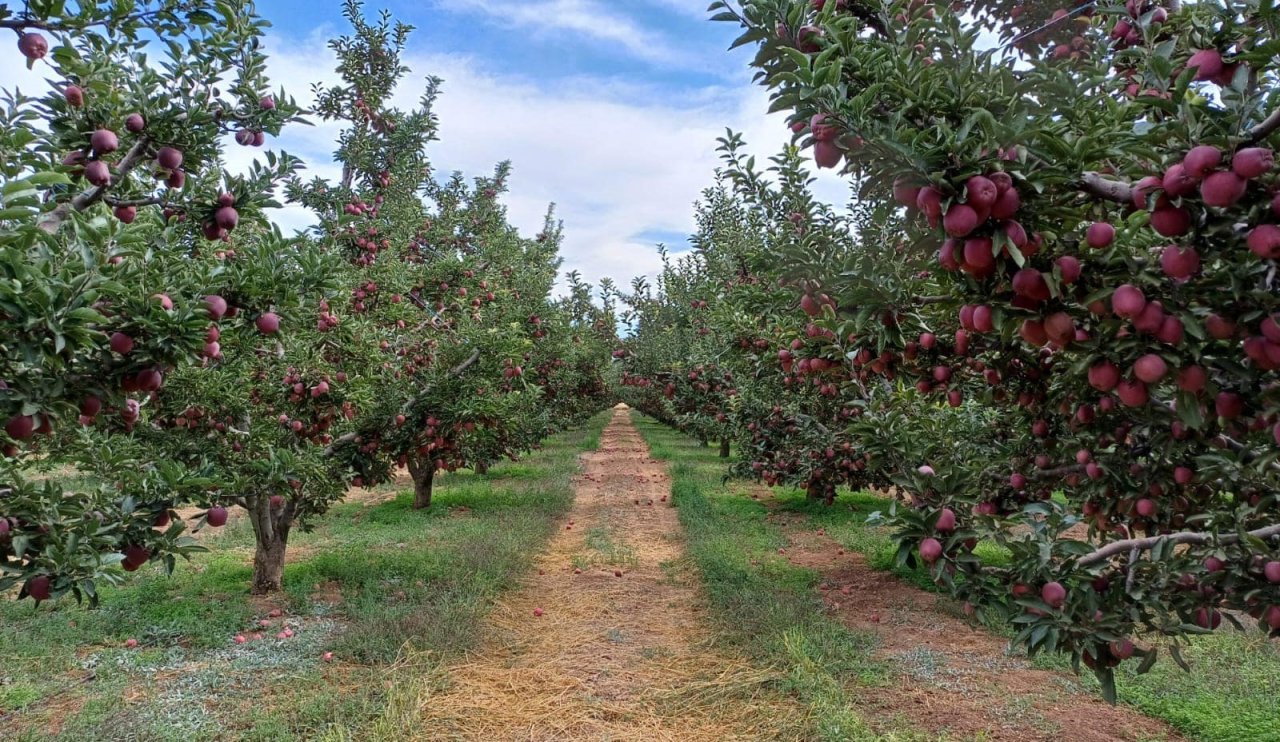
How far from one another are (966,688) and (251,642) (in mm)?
5596

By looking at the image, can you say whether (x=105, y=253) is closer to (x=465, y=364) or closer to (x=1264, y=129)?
(x=1264, y=129)

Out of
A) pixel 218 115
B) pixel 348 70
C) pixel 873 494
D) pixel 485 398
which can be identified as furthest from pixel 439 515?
pixel 218 115

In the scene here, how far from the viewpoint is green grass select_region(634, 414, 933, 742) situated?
436 centimetres

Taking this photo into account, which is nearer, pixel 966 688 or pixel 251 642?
pixel 966 688

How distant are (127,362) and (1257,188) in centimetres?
343

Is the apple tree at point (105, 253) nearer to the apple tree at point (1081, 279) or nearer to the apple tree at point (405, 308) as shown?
the apple tree at point (405, 308)

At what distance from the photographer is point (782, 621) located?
593 centimetres

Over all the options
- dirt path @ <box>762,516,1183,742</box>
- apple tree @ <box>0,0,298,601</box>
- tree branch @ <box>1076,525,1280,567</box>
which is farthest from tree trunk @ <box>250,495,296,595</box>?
tree branch @ <box>1076,525,1280,567</box>

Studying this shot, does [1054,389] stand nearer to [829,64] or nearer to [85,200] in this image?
[829,64]

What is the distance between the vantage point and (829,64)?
6.03 ft

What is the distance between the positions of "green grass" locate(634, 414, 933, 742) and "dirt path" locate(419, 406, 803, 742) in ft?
0.75

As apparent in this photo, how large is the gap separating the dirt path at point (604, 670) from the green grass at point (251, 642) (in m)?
0.35

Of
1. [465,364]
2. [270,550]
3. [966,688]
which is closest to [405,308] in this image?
[465,364]

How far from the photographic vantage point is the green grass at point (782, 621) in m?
4.36
